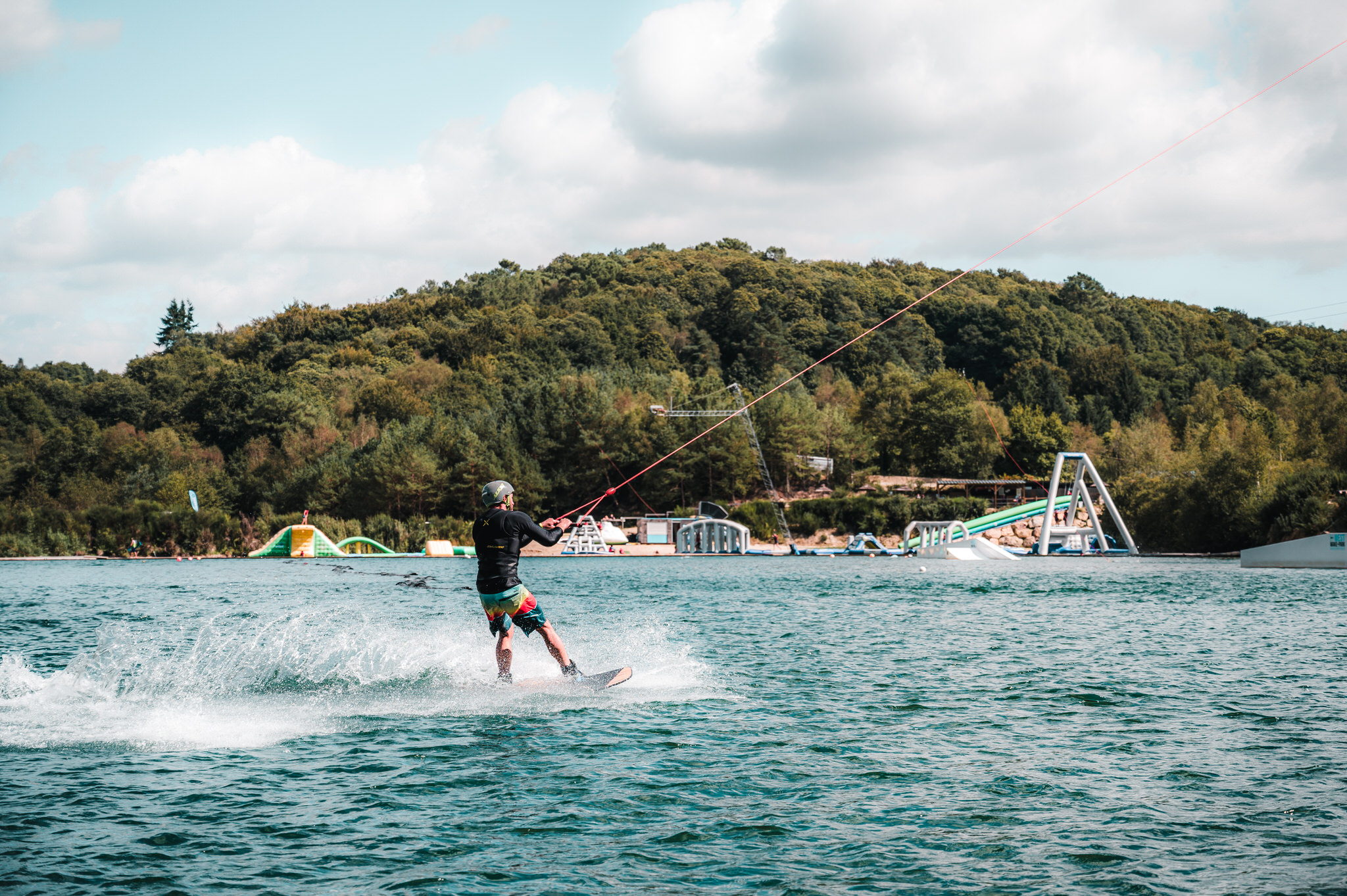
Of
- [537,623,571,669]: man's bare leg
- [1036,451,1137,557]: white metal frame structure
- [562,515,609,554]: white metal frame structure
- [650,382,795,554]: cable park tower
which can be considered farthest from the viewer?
[650,382,795,554]: cable park tower

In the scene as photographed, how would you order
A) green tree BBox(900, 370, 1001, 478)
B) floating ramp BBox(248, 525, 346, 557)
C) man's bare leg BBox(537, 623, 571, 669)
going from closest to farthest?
man's bare leg BBox(537, 623, 571, 669), floating ramp BBox(248, 525, 346, 557), green tree BBox(900, 370, 1001, 478)

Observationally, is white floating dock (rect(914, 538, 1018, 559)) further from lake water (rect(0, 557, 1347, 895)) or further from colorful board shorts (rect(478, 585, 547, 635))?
colorful board shorts (rect(478, 585, 547, 635))

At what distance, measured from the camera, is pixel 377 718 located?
1197 centimetres

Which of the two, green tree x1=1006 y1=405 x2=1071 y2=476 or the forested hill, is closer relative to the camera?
the forested hill

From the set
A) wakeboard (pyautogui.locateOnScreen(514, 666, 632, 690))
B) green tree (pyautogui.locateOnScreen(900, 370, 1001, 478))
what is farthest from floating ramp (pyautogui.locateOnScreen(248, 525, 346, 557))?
wakeboard (pyautogui.locateOnScreen(514, 666, 632, 690))

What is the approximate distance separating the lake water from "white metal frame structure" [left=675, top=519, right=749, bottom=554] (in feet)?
201

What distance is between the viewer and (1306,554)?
171 feet

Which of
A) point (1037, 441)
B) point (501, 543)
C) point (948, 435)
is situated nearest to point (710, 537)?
point (948, 435)

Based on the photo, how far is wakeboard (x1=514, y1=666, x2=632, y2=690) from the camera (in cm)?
1301

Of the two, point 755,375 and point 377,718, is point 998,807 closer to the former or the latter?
point 377,718

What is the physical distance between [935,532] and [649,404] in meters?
35.3

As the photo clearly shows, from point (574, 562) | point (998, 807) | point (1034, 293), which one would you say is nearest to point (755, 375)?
point (1034, 293)

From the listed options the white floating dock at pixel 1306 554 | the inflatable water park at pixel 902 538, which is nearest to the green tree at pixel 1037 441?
the inflatable water park at pixel 902 538

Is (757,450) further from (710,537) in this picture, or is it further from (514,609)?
(514,609)
